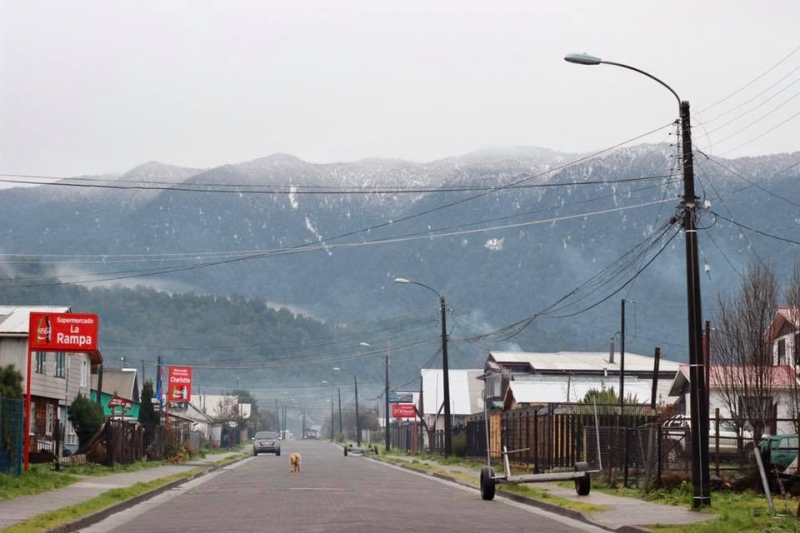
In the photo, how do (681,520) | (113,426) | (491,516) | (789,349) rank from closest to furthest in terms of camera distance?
(681,520) < (491,516) < (113,426) < (789,349)

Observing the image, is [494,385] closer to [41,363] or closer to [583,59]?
[41,363]

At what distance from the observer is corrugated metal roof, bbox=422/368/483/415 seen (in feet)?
373

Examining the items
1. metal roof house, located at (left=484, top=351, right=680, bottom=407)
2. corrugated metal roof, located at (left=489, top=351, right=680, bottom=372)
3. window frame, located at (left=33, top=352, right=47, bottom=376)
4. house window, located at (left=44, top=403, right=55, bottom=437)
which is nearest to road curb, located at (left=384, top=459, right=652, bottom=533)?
window frame, located at (left=33, top=352, right=47, bottom=376)

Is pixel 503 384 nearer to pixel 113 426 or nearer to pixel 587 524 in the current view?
pixel 113 426

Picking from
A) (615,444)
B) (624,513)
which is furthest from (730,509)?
(615,444)

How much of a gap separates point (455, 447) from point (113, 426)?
26559mm

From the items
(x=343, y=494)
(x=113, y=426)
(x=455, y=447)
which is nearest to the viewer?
(x=343, y=494)

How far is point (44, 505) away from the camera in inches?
997

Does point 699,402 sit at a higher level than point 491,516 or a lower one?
higher

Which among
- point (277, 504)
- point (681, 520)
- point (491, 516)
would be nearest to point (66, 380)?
point (277, 504)

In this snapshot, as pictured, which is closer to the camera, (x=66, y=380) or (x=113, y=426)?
(x=113, y=426)

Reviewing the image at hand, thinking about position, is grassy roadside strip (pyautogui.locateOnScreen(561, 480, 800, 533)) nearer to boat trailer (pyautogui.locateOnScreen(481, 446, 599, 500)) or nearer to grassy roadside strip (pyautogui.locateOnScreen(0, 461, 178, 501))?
boat trailer (pyautogui.locateOnScreen(481, 446, 599, 500))

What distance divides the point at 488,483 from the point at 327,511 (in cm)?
618

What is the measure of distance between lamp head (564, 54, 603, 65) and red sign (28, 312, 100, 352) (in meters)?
20.6
